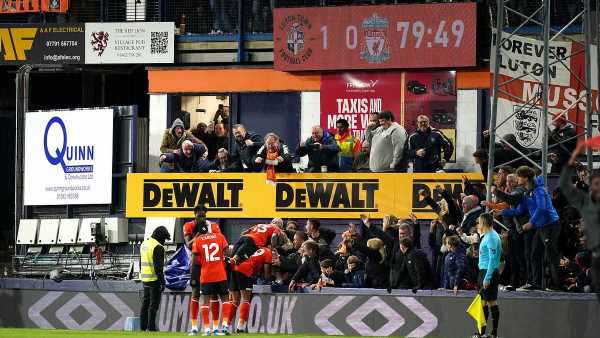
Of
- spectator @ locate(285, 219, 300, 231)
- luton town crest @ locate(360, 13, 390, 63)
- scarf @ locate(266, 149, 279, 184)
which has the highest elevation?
luton town crest @ locate(360, 13, 390, 63)

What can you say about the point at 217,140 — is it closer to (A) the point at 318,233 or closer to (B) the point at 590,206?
(A) the point at 318,233

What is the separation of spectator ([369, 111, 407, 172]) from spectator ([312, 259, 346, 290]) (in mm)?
2752

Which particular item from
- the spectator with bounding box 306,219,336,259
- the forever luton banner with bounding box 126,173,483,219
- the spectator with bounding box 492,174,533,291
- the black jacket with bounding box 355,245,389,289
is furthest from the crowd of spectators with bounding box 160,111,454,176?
the spectator with bounding box 492,174,533,291

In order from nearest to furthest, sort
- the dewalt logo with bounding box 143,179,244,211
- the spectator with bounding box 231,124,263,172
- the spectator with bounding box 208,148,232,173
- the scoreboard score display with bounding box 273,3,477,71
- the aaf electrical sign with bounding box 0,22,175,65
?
the spectator with bounding box 231,124,263,172 → the spectator with bounding box 208,148,232,173 → the dewalt logo with bounding box 143,179,244,211 → the scoreboard score display with bounding box 273,3,477,71 → the aaf electrical sign with bounding box 0,22,175,65

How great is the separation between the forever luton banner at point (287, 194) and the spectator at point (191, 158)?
0.70ft

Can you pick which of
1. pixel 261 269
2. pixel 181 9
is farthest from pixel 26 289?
pixel 181 9

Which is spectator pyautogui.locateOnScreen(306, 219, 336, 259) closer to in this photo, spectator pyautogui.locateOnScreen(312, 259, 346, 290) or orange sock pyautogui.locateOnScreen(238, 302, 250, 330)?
spectator pyautogui.locateOnScreen(312, 259, 346, 290)

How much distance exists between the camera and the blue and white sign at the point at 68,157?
29422 millimetres

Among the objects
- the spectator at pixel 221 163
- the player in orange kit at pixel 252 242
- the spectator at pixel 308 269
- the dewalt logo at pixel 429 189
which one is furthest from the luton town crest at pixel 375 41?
the spectator at pixel 308 269

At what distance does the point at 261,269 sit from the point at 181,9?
902 cm

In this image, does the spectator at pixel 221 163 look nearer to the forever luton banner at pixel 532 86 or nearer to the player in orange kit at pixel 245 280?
the player in orange kit at pixel 245 280

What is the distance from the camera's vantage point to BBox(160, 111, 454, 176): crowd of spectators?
25.9 meters

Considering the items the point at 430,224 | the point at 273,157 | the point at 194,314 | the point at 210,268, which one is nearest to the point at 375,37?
the point at 273,157

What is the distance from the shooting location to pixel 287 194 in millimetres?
27125
